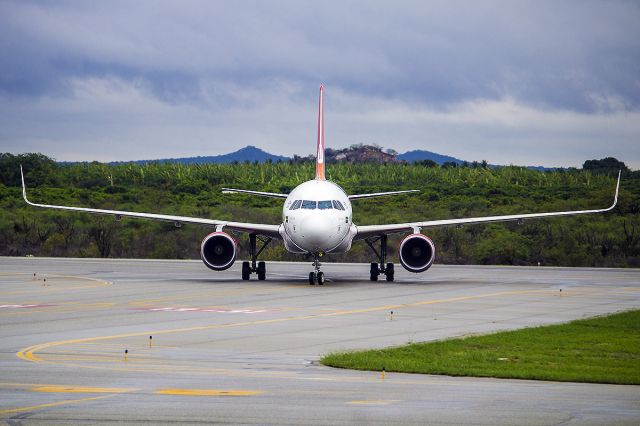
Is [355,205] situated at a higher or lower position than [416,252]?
higher

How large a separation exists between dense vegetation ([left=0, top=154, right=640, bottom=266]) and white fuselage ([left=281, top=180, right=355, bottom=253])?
22334 mm

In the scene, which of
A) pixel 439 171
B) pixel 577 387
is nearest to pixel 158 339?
pixel 577 387

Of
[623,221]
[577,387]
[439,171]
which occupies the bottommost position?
[577,387]

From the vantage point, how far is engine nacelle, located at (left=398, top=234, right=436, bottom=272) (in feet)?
139

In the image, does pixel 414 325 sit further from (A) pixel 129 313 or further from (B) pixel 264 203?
(B) pixel 264 203

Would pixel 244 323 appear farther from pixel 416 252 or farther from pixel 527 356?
pixel 416 252

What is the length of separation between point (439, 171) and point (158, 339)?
10622 centimetres

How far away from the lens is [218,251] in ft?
141

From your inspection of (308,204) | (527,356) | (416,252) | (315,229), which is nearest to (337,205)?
(308,204)

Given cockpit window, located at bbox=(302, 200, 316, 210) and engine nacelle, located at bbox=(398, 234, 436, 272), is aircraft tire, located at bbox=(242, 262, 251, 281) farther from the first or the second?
engine nacelle, located at bbox=(398, 234, 436, 272)

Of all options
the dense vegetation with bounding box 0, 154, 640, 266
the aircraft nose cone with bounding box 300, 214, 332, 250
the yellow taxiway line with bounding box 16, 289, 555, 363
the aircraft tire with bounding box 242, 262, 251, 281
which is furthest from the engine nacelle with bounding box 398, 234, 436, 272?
the dense vegetation with bounding box 0, 154, 640, 266

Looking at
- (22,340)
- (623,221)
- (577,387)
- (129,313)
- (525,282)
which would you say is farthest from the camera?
(623,221)

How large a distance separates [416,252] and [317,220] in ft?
17.9

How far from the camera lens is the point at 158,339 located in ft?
75.6
